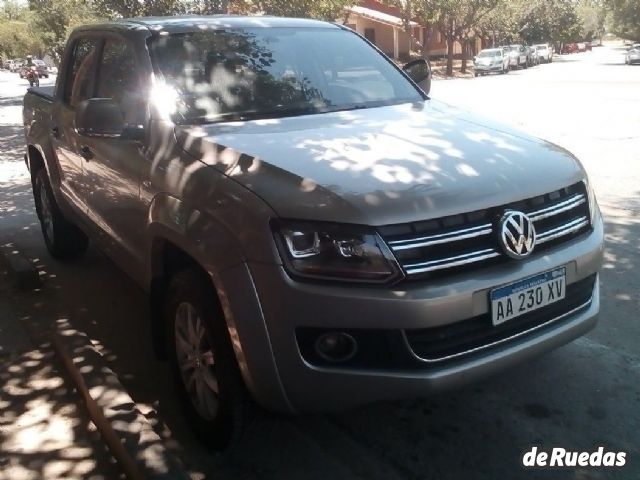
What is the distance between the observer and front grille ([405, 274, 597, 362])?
2492 millimetres

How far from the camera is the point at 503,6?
4447 cm

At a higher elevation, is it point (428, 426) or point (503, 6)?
point (503, 6)

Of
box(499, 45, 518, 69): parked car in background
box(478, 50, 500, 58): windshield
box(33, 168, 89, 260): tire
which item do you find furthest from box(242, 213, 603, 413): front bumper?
box(499, 45, 518, 69): parked car in background

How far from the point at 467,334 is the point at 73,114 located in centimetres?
326

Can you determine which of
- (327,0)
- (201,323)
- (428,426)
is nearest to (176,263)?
(201,323)

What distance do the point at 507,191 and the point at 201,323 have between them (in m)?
1.33

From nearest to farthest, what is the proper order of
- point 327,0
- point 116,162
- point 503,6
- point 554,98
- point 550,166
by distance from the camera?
point 550,166 → point 116,162 → point 554,98 → point 327,0 → point 503,6

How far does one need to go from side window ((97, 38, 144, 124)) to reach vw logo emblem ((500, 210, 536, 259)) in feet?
6.32

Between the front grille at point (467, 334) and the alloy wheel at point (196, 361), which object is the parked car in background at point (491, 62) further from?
the alloy wheel at point (196, 361)

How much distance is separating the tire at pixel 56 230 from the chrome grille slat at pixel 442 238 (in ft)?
12.5

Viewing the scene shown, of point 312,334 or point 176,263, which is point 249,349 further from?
point 176,263

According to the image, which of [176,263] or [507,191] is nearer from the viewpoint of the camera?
[507,191]

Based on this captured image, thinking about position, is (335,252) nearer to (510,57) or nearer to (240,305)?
(240,305)

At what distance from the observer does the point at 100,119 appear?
135 inches
